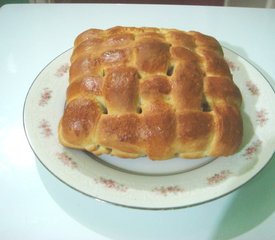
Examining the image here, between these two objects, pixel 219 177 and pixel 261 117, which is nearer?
pixel 219 177

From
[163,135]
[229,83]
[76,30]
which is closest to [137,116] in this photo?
[163,135]

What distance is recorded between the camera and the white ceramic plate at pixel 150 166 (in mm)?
609

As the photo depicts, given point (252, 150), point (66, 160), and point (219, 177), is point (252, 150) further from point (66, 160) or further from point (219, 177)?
point (66, 160)

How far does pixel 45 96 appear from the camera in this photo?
2.59ft

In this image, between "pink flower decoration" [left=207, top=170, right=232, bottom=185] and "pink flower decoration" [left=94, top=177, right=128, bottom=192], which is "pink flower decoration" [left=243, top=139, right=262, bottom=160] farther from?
"pink flower decoration" [left=94, top=177, right=128, bottom=192]

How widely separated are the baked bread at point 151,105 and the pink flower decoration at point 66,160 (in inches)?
0.8

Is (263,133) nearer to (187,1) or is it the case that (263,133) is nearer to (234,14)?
(234,14)

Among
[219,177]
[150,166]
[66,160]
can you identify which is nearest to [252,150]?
[219,177]

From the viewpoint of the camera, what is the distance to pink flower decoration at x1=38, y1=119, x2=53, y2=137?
2.33ft

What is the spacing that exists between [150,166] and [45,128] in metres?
0.23

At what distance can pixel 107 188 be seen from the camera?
618 mm

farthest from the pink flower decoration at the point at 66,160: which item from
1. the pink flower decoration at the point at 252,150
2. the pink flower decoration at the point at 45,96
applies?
the pink flower decoration at the point at 252,150

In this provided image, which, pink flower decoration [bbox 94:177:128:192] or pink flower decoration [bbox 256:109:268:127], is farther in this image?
pink flower decoration [bbox 256:109:268:127]

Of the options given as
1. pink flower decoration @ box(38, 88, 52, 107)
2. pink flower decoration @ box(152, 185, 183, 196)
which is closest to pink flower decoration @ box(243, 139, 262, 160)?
pink flower decoration @ box(152, 185, 183, 196)
